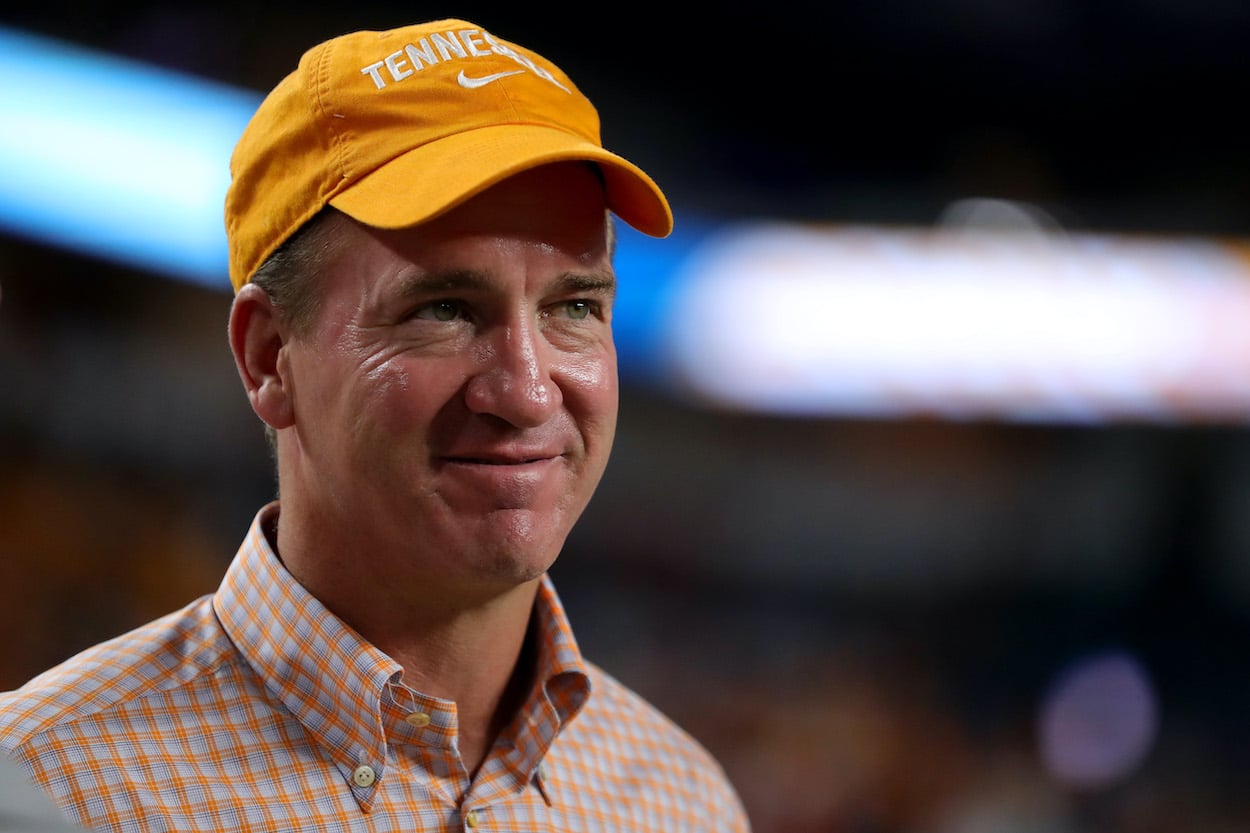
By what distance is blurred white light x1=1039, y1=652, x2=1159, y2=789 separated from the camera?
6.74 m

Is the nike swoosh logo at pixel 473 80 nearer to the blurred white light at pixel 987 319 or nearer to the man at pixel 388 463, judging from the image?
the man at pixel 388 463

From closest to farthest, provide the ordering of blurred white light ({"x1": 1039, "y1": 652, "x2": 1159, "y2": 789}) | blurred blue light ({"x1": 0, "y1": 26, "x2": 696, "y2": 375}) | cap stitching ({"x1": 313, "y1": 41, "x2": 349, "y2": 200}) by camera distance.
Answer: cap stitching ({"x1": 313, "y1": 41, "x2": 349, "y2": 200}) → blurred blue light ({"x1": 0, "y1": 26, "x2": 696, "y2": 375}) → blurred white light ({"x1": 1039, "y1": 652, "x2": 1159, "y2": 789})

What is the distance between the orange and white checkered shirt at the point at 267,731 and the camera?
1313 mm

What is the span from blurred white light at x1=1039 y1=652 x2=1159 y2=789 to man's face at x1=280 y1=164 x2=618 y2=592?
6.00m

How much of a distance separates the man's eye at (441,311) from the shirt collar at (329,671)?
0.34m

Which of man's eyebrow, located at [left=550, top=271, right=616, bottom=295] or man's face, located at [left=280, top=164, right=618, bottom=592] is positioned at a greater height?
man's eyebrow, located at [left=550, top=271, right=616, bottom=295]

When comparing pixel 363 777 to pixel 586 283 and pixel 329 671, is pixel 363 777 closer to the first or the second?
pixel 329 671

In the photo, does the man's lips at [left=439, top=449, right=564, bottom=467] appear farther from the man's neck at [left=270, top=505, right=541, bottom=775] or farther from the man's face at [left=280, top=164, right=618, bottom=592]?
the man's neck at [left=270, top=505, right=541, bottom=775]

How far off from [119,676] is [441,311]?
523 mm

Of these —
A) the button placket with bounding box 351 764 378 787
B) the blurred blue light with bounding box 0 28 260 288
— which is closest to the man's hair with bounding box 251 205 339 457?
the button placket with bounding box 351 764 378 787

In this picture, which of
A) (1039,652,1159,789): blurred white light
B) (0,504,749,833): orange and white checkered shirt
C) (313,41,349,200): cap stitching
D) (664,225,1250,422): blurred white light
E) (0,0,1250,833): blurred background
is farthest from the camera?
(664,225,1250,422): blurred white light

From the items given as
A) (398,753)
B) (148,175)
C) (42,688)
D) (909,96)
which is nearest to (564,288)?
(398,753)

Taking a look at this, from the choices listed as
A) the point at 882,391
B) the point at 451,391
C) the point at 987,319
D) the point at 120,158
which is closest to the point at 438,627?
the point at 451,391

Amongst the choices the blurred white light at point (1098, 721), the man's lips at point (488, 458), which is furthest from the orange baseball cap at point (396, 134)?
the blurred white light at point (1098, 721)
